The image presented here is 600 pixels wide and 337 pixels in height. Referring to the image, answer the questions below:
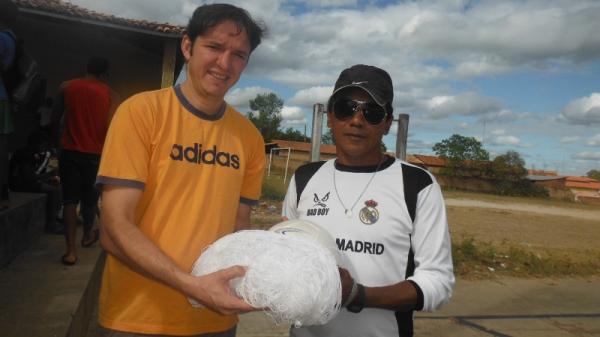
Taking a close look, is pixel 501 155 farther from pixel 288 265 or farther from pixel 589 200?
pixel 288 265

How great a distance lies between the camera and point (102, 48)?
9.92 meters

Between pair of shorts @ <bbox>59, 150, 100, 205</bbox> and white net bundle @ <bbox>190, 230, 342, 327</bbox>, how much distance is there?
12.2ft

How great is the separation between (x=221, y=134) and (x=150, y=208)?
0.39 meters

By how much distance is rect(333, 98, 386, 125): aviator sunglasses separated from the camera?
77.8 inches

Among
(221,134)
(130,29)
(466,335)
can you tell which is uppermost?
(130,29)

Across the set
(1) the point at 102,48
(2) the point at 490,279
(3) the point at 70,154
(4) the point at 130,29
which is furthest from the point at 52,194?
(2) the point at 490,279

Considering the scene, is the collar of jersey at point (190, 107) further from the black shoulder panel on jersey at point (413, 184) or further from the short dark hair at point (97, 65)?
the short dark hair at point (97, 65)

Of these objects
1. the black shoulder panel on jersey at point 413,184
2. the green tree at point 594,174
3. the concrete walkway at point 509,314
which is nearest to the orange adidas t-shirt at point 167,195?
the black shoulder panel on jersey at point 413,184

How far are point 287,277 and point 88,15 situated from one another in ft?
23.7

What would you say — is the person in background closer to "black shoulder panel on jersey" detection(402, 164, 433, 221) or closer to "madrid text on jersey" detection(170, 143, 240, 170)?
"madrid text on jersey" detection(170, 143, 240, 170)

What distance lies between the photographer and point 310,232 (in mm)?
1682

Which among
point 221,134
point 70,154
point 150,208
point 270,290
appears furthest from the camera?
point 70,154

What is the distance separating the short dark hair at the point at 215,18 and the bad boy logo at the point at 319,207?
0.71 m

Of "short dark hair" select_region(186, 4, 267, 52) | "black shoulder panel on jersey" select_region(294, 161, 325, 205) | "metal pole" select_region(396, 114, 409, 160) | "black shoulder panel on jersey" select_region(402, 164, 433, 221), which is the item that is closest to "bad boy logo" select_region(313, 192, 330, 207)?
"black shoulder panel on jersey" select_region(294, 161, 325, 205)
